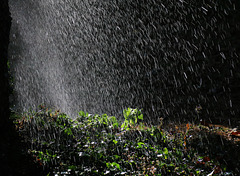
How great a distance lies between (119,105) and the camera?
6.43 meters

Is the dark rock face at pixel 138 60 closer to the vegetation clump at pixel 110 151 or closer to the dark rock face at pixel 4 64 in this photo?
the vegetation clump at pixel 110 151

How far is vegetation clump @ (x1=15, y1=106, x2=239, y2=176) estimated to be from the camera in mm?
2150

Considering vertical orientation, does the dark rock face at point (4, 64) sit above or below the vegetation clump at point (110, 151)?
above

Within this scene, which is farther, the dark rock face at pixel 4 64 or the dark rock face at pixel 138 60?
the dark rock face at pixel 138 60

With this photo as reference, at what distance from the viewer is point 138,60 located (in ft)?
20.2

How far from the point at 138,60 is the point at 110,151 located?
159 inches

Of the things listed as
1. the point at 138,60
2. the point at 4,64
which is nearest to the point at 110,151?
the point at 4,64

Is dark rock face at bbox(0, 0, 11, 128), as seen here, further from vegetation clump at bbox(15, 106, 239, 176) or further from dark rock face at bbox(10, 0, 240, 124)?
dark rock face at bbox(10, 0, 240, 124)

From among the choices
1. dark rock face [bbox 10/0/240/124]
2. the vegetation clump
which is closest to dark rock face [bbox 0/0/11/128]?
the vegetation clump

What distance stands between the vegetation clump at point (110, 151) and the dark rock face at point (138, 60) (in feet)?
6.08

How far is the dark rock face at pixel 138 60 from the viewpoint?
14.1 ft

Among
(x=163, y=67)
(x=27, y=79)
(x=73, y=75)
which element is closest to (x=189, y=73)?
(x=163, y=67)

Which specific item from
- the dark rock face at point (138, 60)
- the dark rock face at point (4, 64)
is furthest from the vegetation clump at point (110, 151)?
the dark rock face at point (138, 60)

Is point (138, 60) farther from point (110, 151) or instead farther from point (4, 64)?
point (4, 64)
